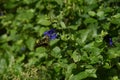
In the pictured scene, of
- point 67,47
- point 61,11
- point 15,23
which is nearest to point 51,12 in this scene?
point 61,11

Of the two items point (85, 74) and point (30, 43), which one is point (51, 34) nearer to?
point (30, 43)

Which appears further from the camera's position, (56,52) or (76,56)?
(56,52)

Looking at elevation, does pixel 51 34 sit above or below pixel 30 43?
above

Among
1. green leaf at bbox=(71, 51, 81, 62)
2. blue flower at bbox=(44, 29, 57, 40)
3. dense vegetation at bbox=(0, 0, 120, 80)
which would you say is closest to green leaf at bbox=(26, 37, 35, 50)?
dense vegetation at bbox=(0, 0, 120, 80)

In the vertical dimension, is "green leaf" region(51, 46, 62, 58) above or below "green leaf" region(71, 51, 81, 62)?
below

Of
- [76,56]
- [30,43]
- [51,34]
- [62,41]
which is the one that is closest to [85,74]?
[76,56]

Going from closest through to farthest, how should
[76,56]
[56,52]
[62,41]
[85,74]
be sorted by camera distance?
[85,74]
[76,56]
[56,52]
[62,41]

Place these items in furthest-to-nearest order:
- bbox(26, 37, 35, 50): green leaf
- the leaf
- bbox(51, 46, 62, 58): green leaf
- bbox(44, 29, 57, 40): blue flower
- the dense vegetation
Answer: bbox(26, 37, 35, 50): green leaf, bbox(44, 29, 57, 40): blue flower, bbox(51, 46, 62, 58): green leaf, the dense vegetation, the leaf

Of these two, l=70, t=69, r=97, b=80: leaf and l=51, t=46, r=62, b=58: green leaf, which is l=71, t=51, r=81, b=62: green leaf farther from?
l=51, t=46, r=62, b=58: green leaf

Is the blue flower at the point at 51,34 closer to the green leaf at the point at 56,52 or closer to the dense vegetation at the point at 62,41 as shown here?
the dense vegetation at the point at 62,41
